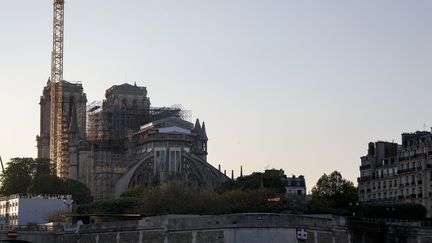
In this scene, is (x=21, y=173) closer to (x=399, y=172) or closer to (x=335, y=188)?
(x=335, y=188)

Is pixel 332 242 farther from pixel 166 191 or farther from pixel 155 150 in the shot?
pixel 155 150

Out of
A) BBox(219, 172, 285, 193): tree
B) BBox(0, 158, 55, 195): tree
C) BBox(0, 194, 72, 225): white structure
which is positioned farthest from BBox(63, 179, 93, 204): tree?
BBox(219, 172, 285, 193): tree

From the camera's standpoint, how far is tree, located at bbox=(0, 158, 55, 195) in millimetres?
177250

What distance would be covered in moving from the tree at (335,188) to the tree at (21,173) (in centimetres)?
4886

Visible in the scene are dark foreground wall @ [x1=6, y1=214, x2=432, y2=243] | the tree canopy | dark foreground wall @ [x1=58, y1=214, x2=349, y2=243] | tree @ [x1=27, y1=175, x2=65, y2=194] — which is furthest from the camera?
the tree canopy

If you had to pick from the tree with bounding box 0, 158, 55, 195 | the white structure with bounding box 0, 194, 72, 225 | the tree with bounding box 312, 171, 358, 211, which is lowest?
the white structure with bounding box 0, 194, 72, 225

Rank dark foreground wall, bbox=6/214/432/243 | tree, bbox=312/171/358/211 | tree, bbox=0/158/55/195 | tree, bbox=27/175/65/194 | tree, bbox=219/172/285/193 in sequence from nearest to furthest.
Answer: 1. dark foreground wall, bbox=6/214/432/243
2. tree, bbox=312/171/358/211
3. tree, bbox=219/172/285/193
4. tree, bbox=27/175/65/194
5. tree, bbox=0/158/55/195

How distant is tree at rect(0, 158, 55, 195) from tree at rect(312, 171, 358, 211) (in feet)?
160

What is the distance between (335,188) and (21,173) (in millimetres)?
55077

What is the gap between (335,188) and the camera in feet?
509

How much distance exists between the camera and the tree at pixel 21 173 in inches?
6978

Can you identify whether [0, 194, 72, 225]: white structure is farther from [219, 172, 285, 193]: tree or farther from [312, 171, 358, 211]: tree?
[312, 171, 358, 211]: tree

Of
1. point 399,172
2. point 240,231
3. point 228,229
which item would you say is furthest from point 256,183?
point 240,231

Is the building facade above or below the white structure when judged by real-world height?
above
